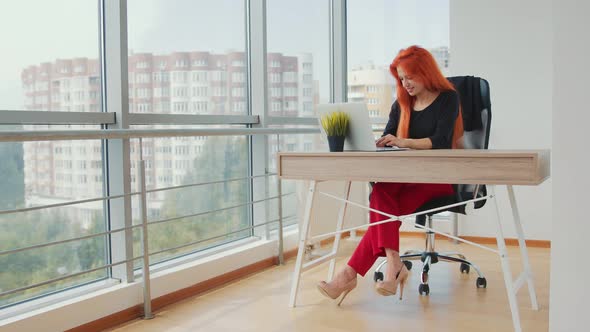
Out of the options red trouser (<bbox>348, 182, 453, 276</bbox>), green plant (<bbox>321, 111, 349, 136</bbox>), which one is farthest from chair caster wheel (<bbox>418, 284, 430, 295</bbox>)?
green plant (<bbox>321, 111, 349, 136</bbox>)

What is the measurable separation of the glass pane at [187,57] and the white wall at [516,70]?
1.61 meters

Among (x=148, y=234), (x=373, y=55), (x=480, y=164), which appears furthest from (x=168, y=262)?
(x=373, y=55)

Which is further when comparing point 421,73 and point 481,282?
point 481,282

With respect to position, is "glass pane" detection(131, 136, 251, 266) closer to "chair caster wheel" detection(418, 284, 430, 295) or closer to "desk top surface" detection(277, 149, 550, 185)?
"desk top surface" detection(277, 149, 550, 185)

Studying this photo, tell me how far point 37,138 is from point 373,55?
312 cm

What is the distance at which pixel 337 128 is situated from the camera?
2771mm

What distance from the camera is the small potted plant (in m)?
2.77

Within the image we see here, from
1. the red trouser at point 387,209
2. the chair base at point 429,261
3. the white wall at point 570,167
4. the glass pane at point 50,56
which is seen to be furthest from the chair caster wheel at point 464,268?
the glass pane at point 50,56

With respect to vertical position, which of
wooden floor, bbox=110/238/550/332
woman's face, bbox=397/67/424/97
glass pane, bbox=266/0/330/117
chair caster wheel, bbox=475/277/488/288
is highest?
glass pane, bbox=266/0/330/117

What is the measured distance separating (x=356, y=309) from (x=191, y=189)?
1.05 m

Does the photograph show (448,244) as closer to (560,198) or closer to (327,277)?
(327,277)

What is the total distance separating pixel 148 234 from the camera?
3.09 meters

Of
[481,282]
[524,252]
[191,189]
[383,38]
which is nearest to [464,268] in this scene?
[481,282]

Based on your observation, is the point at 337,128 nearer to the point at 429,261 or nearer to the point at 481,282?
the point at 429,261
